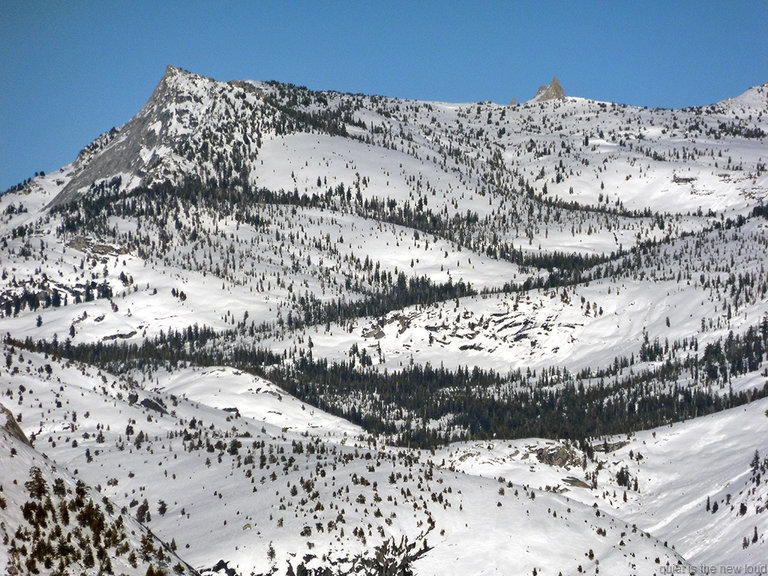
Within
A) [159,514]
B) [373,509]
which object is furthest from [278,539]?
[159,514]

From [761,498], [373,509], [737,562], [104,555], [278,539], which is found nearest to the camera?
[104,555]

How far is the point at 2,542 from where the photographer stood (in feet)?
101

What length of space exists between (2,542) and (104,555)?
400cm

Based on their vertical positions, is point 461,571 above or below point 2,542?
below

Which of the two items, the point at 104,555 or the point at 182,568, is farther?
the point at 182,568

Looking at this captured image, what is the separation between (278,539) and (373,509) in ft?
43.1

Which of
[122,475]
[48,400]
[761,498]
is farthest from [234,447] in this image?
[761,498]

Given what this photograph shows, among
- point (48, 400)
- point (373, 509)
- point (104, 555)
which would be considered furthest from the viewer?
point (48, 400)

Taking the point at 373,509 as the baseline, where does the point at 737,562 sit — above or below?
below

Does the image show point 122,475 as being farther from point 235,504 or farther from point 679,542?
point 679,542

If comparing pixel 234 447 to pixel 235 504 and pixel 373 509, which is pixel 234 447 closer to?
pixel 235 504

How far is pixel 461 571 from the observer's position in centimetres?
10844

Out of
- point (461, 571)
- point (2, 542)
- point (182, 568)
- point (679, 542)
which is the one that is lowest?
point (679, 542)

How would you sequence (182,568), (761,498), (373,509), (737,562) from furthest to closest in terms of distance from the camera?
(761,498) < (737,562) < (373,509) < (182,568)
